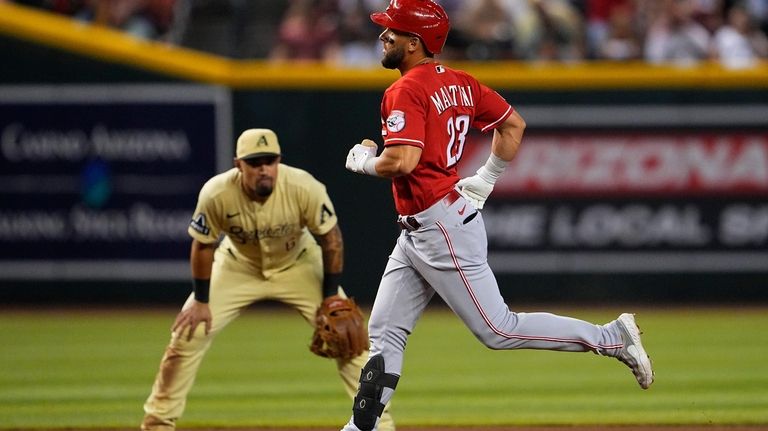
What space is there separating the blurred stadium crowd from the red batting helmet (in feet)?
25.5

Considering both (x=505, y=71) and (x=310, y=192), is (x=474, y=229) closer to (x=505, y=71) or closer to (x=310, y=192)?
(x=310, y=192)

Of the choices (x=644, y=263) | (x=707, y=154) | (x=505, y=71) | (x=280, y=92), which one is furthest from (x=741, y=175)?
(x=280, y=92)

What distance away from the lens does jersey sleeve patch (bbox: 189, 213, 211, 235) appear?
22.2 feet

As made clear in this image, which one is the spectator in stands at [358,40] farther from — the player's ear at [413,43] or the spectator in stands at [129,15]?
the player's ear at [413,43]

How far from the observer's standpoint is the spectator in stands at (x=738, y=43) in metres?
14.0

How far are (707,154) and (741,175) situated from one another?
422mm

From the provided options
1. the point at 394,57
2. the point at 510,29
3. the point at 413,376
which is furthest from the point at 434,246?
the point at 510,29

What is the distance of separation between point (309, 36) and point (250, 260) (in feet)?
24.5

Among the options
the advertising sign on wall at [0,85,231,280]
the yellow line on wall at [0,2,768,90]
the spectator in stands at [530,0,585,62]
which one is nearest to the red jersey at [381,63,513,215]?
the yellow line on wall at [0,2,768,90]

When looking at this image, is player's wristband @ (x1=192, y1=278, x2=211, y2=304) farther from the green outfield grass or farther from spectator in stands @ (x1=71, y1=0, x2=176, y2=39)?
spectator in stands @ (x1=71, y1=0, x2=176, y2=39)

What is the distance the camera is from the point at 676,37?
547 inches

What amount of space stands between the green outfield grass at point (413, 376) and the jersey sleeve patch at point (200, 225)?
1.70 metres

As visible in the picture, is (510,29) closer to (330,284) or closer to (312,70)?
(312,70)

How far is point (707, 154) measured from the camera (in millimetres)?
13211
